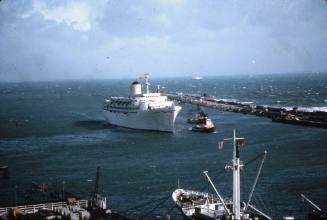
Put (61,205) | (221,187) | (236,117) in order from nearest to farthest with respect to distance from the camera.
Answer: (61,205) < (221,187) < (236,117)

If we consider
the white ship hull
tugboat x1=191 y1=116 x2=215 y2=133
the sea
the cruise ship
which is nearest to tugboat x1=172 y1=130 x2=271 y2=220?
the sea

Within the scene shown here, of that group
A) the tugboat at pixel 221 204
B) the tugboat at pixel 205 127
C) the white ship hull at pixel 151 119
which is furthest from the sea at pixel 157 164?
the tugboat at pixel 221 204

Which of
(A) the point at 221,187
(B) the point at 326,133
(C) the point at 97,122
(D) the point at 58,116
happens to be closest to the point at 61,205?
(A) the point at 221,187

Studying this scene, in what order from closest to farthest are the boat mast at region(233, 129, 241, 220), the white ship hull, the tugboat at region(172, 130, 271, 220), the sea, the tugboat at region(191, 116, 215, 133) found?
the boat mast at region(233, 129, 241, 220) < the tugboat at region(172, 130, 271, 220) < the sea < the tugboat at region(191, 116, 215, 133) < the white ship hull

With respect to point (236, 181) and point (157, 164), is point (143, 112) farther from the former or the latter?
point (236, 181)

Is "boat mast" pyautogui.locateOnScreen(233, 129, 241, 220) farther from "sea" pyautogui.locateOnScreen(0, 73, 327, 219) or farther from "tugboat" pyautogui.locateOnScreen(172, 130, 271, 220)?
"sea" pyautogui.locateOnScreen(0, 73, 327, 219)

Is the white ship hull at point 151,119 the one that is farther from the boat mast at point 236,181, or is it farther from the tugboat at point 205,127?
the boat mast at point 236,181

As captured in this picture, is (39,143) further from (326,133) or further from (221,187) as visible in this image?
(326,133)
